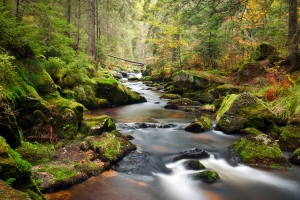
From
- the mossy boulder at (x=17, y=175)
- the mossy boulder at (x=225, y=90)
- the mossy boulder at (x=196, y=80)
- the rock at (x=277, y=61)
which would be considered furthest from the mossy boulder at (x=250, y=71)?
the mossy boulder at (x=17, y=175)

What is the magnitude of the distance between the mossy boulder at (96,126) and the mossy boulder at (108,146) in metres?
0.33

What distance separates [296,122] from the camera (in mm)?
6828

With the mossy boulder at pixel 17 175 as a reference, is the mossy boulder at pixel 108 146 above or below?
below

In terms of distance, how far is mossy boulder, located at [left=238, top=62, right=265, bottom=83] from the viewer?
45.5ft

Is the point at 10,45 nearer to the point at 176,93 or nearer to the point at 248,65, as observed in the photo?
the point at 176,93

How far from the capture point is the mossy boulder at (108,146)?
205 inches

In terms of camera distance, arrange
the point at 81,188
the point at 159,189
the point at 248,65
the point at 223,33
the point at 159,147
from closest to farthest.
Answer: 1. the point at 81,188
2. the point at 159,189
3. the point at 159,147
4. the point at 248,65
5. the point at 223,33

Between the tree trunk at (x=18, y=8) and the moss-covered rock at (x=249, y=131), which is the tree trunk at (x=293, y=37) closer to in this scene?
the moss-covered rock at (x=249, y=131)

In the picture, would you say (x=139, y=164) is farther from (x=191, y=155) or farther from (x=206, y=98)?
(x=206, y=98)

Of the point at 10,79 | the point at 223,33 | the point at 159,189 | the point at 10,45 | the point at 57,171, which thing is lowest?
the point at 159,189

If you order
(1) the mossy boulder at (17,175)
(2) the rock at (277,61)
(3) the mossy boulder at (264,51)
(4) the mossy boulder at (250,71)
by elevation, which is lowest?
(1) the mossy boulder at (17,175)

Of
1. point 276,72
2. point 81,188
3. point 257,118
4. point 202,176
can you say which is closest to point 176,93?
point 276,72

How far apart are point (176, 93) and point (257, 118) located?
8.61 metres

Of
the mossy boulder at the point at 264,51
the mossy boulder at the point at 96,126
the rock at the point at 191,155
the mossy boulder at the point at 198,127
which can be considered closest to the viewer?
the rock at the point at 191,155
